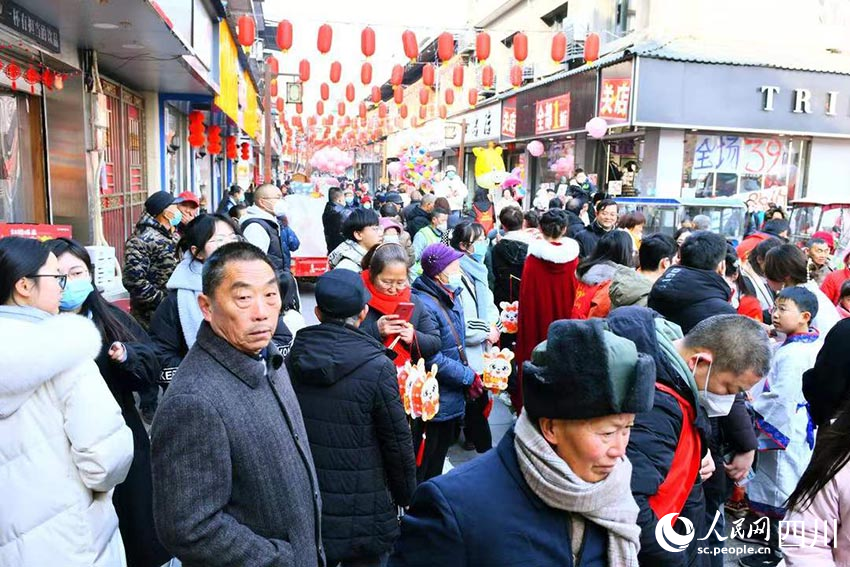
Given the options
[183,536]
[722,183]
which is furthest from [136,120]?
[722,183]

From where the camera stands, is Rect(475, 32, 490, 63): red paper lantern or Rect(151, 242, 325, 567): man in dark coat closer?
Rect(151, 242, 325, 567): man in dark coat

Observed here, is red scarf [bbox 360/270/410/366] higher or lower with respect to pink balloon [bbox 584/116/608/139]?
lower

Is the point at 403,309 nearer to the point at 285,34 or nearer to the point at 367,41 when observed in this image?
the point at 285,34

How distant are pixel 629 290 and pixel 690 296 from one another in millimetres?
556

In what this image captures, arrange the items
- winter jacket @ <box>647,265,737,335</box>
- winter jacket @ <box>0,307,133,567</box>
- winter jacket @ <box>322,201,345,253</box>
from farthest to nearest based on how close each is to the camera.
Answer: winter jacket @ <box>322,201,345,253</box>
winter jacket @ <box>647,265,737,335</box>
winter jacket @ <box>0,307,133,567</box>

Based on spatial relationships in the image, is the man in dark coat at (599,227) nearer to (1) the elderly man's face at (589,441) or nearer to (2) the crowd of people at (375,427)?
(2) the crowd of people at (375,427)

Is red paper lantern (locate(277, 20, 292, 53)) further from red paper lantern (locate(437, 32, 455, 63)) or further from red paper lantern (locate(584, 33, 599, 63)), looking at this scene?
red paper lantern (locate(584, 33, 599, 63))

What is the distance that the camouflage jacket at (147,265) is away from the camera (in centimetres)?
509

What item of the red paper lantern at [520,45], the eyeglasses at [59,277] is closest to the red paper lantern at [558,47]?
the red paper lantern at [520,45]

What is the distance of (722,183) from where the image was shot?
663 inches

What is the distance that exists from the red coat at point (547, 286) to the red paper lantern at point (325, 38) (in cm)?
1053

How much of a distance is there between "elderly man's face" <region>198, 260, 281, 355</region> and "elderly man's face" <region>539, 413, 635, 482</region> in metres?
0.99

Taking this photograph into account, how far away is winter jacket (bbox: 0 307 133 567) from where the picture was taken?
2248 millimetres

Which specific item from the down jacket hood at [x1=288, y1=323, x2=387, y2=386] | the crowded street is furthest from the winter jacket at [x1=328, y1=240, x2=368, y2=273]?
the down jacket hood at [x1=288, y1=323, x2=387, y2=386]
